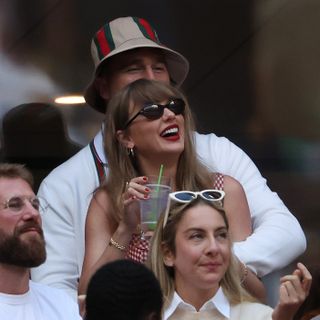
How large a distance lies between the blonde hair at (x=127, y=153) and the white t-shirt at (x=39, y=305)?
17.1 inches

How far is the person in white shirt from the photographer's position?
13.4ft

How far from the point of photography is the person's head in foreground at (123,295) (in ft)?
9.59

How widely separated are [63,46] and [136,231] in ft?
8.98

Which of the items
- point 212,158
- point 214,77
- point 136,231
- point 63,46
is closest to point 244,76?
point 214,77

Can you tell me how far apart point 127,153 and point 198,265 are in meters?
0.78

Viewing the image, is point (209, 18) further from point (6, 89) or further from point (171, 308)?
point (171, 308)

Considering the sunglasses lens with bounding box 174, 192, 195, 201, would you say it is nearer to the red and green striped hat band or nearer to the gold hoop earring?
the gold hoop earring

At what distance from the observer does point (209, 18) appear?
7113mm

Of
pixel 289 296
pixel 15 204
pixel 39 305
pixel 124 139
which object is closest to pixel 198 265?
pixel 289 296

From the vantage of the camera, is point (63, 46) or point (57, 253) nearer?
point (57, 253)

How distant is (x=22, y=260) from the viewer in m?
4.07

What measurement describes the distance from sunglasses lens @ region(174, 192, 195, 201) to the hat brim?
1.00m

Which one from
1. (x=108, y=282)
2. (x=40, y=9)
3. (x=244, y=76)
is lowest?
(x=244, y=76)

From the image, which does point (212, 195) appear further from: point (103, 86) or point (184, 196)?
point (103, 86)
